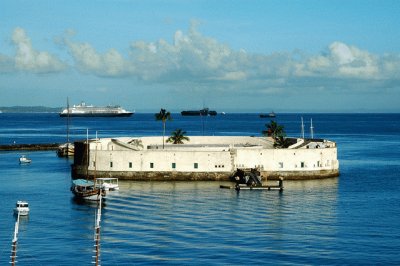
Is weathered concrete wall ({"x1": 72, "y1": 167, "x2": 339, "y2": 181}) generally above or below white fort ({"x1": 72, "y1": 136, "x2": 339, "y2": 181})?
below

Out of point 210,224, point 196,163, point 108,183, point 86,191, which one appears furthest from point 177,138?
point 210,224

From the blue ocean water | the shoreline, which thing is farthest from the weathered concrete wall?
the shoreline

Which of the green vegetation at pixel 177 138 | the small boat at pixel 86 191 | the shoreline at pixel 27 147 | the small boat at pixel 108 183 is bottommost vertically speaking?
the small boat at pixel 86 191

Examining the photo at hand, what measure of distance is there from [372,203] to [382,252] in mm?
27874

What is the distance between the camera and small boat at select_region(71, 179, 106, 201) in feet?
278

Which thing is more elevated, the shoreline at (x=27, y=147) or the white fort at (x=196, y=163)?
the shoreline at (x=27, y=147)

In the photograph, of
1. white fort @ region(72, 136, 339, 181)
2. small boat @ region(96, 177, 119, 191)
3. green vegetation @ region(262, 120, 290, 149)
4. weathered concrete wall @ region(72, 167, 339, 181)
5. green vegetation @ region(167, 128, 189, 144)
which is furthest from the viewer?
green vegetation @ region(167, 128, 189, 144)

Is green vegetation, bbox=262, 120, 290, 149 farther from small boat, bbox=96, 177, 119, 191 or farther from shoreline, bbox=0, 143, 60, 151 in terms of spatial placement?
shoreline, bbox=0, 143, 60, 151

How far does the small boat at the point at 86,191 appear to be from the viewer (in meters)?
84.7

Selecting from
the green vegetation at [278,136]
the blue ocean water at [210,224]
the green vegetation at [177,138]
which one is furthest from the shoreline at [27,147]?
the blue ocean water at [210,224]

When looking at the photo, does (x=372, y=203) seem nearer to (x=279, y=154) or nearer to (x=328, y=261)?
(x=279, y=154)

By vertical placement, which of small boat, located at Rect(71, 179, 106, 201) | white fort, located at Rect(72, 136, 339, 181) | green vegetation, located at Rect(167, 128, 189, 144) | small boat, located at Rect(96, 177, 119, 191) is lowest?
small boat, located at Rect(71, 179, 106, 201)

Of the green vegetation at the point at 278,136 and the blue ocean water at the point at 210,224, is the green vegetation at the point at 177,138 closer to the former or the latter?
the green vegetation at the point at 278,136

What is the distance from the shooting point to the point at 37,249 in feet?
190
